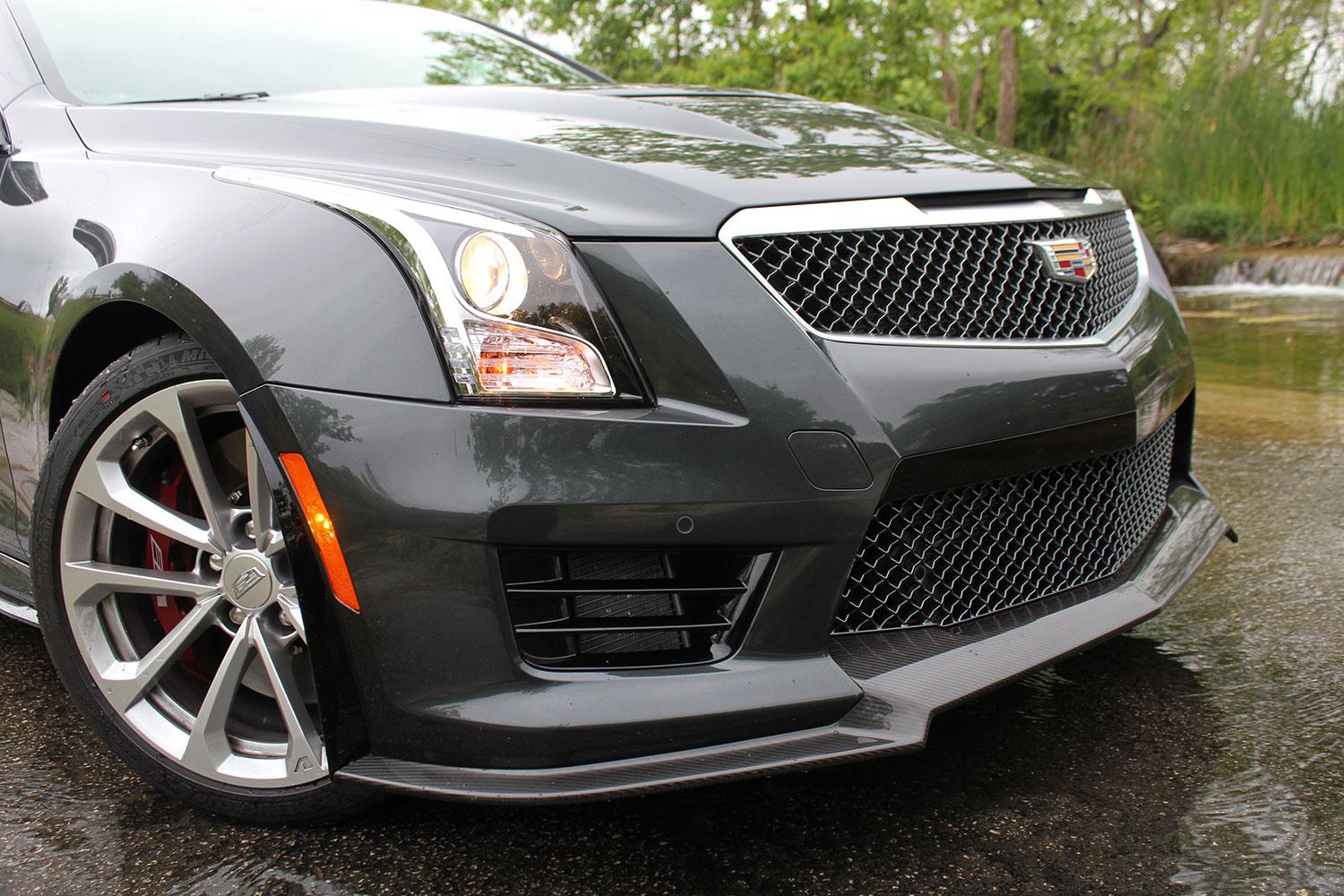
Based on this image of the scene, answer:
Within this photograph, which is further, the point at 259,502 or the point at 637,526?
the point at 259,502

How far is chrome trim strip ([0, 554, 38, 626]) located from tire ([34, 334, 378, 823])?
0.24 meters

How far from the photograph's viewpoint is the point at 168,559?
6.70 feet

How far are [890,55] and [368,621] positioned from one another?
964 centimetres

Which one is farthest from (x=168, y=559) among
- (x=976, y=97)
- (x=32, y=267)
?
(x=976, y=97)

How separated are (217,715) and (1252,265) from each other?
924 centimetres

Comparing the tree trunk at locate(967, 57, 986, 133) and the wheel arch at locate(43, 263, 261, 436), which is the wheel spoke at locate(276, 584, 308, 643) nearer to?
the wheel arch at locate(43, 263, 261, 436)

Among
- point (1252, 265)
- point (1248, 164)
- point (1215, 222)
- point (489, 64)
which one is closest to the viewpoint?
point (489, 64)

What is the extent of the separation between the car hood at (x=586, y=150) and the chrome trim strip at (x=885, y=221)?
0.9 inches

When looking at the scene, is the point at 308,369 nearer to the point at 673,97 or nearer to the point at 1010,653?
the point at 1010,653

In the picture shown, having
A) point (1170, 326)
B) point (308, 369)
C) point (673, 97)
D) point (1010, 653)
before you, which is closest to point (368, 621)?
point (308, 369)

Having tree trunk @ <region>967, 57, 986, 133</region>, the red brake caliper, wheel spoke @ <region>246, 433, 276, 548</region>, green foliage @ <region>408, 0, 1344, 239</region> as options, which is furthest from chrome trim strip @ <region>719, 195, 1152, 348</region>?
tree trunk @ <region>967, 57, 986, 133</region>

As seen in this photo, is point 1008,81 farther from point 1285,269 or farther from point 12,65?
point 12,65

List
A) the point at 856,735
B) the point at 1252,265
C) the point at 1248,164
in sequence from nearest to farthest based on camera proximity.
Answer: the point at 856,735, the point at 1252,265, the point at 1248,164

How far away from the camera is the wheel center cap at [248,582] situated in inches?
69.5
